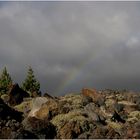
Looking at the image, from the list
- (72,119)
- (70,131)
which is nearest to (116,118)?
(72,119)

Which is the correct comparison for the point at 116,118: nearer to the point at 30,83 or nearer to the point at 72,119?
the point at 72,119

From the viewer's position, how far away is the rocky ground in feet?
96.8

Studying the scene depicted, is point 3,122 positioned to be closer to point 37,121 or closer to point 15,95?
point 37,121

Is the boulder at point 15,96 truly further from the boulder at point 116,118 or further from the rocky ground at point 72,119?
the boulder at point 116,118

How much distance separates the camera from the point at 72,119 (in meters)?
34.7

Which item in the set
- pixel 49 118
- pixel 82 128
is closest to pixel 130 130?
pixel 82 128

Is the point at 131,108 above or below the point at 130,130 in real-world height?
above

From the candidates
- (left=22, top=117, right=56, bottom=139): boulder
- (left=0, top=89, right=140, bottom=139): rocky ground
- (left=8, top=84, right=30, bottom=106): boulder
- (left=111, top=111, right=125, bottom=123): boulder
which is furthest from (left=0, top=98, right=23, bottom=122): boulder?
(left=111, top=111, right=125, bottom=123): boulder

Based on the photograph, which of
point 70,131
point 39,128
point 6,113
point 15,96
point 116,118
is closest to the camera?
point 39,128

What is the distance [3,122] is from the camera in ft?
101

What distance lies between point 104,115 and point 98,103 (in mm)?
4582

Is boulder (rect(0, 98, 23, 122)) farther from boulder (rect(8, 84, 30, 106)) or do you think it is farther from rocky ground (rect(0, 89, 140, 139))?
boulder (rect(8, 84, 30, 106))

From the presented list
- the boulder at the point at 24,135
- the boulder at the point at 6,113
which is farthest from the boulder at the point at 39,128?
the boulder at the point at 6,113

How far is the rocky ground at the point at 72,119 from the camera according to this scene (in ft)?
96.8
